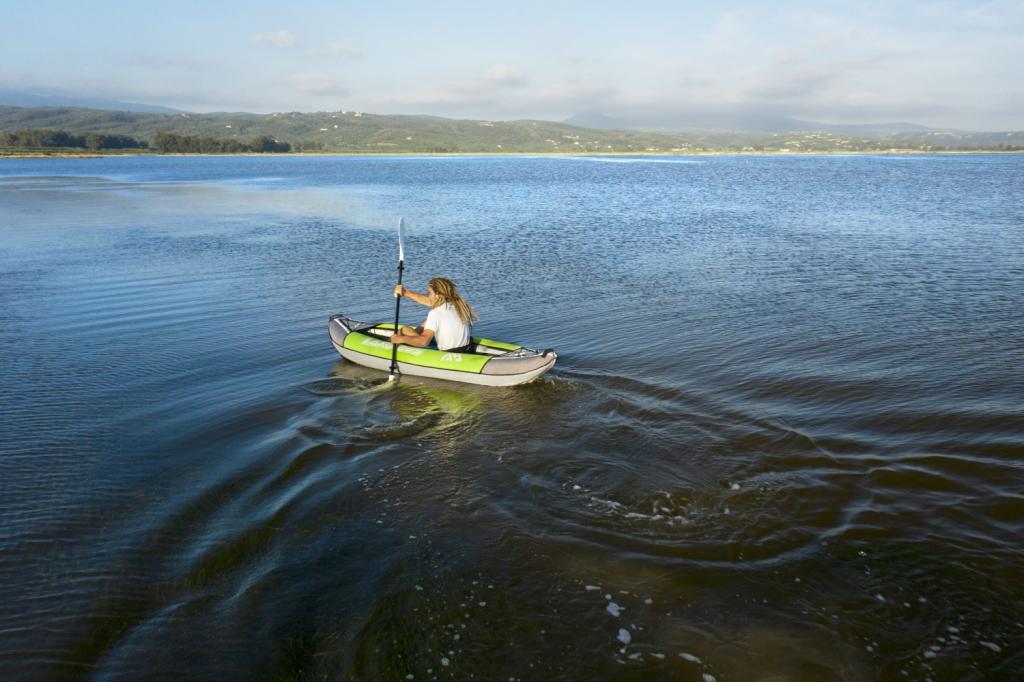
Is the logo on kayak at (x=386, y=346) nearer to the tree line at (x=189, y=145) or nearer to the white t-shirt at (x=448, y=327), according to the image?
the white t-shirt at (x=448, y=327)

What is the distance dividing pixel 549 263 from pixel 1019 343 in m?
12.3

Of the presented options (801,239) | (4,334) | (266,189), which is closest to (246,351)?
(4,334)

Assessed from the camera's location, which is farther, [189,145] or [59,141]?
[189,145]

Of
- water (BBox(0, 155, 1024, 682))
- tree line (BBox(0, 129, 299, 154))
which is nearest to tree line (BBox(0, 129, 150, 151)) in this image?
tree line (BBox(0, 129, 299, 154))

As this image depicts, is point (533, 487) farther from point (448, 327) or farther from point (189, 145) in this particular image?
point (189, 145)

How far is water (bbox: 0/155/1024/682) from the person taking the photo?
17.6ft

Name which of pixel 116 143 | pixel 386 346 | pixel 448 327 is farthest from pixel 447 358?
pixel 116 143

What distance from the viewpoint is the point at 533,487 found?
778 cm

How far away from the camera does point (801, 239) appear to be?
25.4 meters

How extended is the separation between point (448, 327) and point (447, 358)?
0.53 metres

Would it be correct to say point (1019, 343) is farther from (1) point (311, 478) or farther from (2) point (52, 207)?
(2) point (52, 207)

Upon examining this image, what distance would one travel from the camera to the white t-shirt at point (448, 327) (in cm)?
1141

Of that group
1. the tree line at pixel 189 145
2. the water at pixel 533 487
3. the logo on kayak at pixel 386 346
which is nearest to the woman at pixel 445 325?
the logo on kayak at pixel 386 346

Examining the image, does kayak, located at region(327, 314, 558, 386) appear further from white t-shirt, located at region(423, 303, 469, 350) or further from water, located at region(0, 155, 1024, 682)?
water, located at region(0, 155, 1024, 682)
